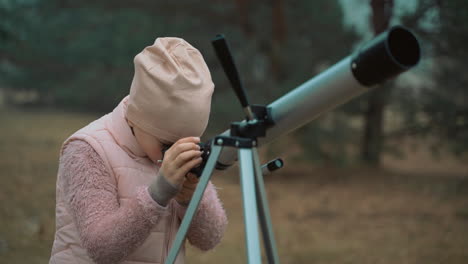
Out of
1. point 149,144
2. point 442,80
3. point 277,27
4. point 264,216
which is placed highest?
point 277,27

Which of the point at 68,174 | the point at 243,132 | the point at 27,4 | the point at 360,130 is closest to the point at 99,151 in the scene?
the point at 68,174

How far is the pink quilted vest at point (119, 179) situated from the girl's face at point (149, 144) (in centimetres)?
2

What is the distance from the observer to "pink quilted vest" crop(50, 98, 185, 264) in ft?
4.93

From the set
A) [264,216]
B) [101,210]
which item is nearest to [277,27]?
[101,210]

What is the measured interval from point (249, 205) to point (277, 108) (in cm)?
19

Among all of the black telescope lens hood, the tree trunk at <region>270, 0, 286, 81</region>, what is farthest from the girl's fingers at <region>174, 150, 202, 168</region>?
the tree trunk at <region>270, 0, 286, 81</region>

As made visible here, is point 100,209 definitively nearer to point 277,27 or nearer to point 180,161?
point 180,161

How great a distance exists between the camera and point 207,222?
163 centimetres

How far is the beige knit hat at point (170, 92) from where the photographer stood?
1404mm

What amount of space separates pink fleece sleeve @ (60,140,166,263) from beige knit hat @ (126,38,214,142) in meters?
0.15

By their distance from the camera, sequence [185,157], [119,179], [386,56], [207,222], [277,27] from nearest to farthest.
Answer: [386,56] → [185,157] → [119,179] → [207,222] → [277,27]

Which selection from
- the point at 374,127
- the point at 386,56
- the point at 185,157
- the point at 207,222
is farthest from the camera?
the point at 374,127

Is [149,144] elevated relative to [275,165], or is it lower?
elevated

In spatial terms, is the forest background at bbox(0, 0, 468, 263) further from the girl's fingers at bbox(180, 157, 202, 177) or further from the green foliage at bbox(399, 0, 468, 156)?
the girl's fingers at bbox(180, 157, 202, 177)
